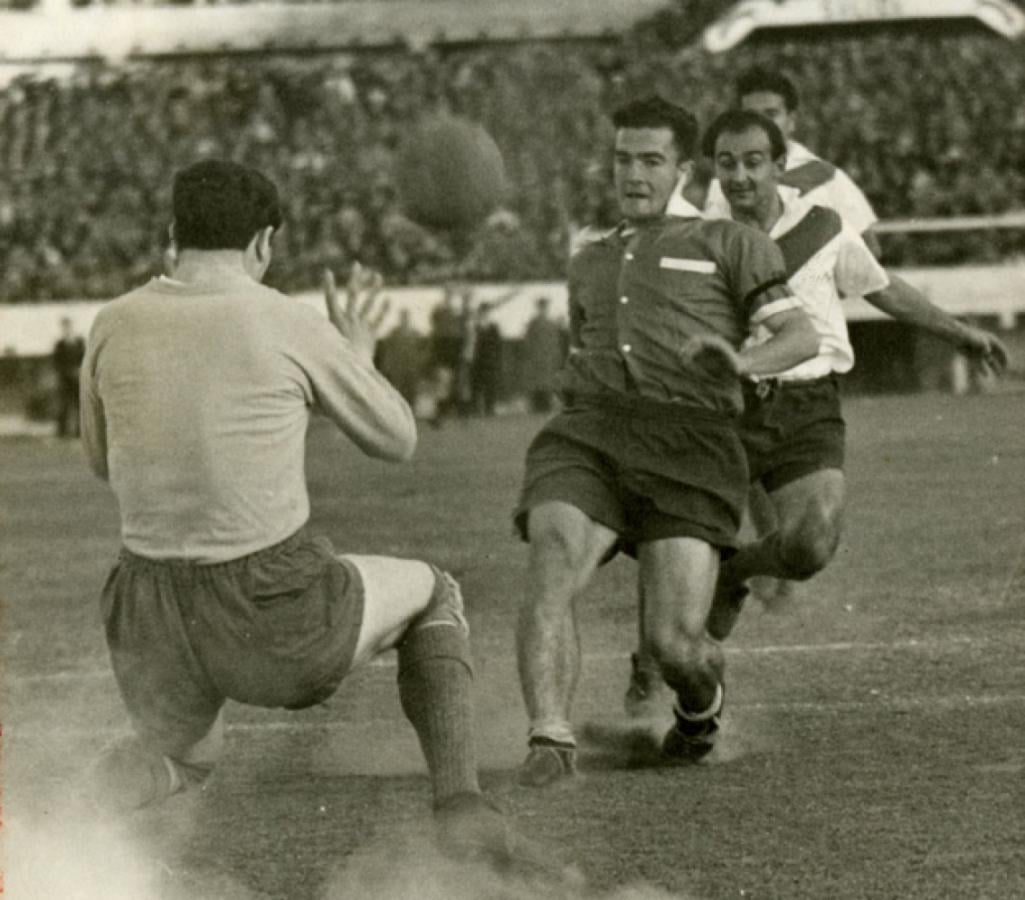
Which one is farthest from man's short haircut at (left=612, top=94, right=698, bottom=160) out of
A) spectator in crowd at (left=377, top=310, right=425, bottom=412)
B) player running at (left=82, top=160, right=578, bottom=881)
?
spectator in crowd at (left=377, top=310, right=425, bottom=412)

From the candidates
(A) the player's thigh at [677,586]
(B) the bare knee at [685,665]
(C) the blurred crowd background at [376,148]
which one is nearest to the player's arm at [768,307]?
(A) the player's thigh at [677,586]

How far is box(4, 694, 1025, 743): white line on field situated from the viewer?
7.18 metres

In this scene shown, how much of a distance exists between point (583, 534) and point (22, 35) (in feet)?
54.4

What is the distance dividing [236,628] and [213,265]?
718 millimetres

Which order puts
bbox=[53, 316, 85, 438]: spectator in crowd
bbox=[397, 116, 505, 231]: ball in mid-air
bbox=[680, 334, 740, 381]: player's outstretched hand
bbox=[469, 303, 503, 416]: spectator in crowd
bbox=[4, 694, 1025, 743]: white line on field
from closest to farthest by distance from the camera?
bbox=[680, 334, 740, 381]: player's outstretched hand
bbox=[4, 694, 1025, 743]: white line on field
bbox=[397, 116, 505, 231]: ball in mid-air
bbox=[53, 316, 85, 438]: spectator in crowd
bbox=[469, 303, 503, 416]: spectator in crowd

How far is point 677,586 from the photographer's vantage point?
644cm

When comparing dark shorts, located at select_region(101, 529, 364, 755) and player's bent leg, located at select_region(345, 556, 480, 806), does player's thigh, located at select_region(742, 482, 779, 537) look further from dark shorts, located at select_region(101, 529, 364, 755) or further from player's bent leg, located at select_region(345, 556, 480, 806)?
dark shorts, located at select_region(101, 529, 364, 755)

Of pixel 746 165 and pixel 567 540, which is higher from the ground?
pixel 746 165

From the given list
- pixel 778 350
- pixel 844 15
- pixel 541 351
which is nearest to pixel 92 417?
pixel 778 350

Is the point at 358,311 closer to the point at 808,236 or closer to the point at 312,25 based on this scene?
the point at 808,236

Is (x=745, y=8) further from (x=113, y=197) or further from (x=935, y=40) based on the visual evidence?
(x=113, y=197)

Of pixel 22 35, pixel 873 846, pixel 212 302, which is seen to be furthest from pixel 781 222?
pixel 22 35

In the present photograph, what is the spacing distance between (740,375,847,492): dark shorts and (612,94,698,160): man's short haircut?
104cm

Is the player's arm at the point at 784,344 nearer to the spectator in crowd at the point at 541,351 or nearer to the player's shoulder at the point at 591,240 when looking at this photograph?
the player's shoulder at the point at 591,240
